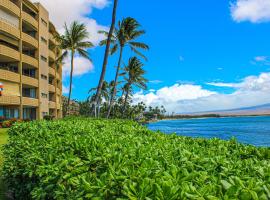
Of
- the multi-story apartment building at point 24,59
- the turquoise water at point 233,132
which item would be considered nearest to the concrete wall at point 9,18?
the multi-story apartment building at point 24,59

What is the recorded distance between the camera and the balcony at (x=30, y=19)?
4412cm

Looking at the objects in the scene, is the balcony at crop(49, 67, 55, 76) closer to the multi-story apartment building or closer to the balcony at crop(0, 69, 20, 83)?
the multi-story apartment building

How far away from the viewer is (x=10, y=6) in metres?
40.2

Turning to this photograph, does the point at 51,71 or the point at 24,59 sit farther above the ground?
the point at 51,71

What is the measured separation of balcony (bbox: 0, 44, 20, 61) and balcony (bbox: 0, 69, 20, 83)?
6.14ft

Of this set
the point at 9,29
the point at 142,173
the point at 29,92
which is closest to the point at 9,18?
the point at 9,29

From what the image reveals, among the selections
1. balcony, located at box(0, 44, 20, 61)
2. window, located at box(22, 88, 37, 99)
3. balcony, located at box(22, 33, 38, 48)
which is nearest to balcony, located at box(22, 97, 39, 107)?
window, located at box(22, 88, 37, 99)

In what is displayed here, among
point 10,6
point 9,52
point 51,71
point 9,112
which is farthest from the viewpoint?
point 51,71

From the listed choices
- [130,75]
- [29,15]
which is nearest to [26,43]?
[29,15]

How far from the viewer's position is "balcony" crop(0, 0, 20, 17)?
3869 centimetres

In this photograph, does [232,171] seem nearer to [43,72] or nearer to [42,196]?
[42,196]

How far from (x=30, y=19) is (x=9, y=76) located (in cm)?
997

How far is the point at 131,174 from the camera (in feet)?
9.64

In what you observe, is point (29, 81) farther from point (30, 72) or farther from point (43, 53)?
point (43, 53)
